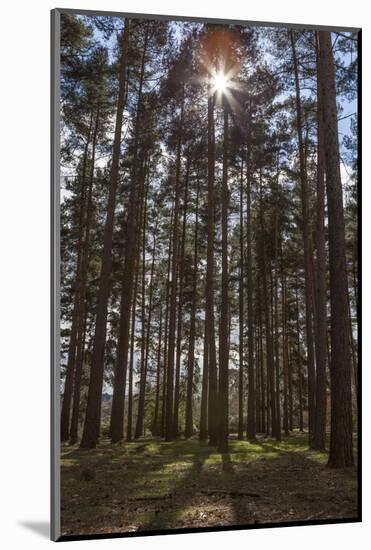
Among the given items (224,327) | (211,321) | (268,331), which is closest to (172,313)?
(211,321)

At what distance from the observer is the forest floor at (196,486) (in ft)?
20.8

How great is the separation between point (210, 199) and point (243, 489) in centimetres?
257

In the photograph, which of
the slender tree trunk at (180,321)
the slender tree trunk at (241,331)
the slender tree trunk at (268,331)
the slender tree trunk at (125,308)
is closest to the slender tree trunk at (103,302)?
the slender tree trunk at (125,308)

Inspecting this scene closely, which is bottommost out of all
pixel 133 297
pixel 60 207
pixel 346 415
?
pixel 346 415

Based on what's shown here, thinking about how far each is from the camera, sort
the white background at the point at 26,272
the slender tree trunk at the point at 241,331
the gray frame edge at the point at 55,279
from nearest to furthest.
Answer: the gray frame edge at the point at 55,279 < the white background at the point at 26,272 < the slender tree trunk at the point at 241,331

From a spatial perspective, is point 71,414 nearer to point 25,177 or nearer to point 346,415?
point 25,177

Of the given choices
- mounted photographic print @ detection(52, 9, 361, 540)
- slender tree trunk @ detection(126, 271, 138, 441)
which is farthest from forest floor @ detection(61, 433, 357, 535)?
slender tree trunk @ detection(126, 271, 138, 441)

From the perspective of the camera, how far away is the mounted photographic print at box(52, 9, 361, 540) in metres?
6.42

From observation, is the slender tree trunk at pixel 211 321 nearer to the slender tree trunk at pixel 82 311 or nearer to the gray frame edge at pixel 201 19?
the gray frame edge at pixel 201 19

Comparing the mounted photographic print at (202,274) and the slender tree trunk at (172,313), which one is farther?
the slender tree trunk at (172,313)

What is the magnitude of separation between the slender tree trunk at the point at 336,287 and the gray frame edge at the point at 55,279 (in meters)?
2.49

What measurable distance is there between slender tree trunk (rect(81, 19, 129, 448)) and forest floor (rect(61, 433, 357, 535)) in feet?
0.70

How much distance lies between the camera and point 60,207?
638 cm

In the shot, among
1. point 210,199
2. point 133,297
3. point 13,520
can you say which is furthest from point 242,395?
point 13,520
